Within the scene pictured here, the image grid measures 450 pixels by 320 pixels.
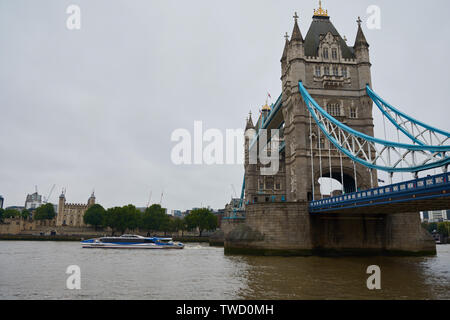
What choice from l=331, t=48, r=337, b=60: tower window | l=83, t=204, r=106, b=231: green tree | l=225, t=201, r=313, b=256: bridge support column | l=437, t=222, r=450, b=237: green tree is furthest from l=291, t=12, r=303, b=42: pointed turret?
l=437, t=222, r=450, b=237: green tree

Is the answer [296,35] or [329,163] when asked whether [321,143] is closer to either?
[329,163]

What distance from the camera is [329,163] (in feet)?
118

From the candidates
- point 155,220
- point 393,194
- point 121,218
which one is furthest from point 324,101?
Answer: point 121,218

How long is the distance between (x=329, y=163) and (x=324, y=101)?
25.5 feet

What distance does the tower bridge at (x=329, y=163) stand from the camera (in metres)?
31.7

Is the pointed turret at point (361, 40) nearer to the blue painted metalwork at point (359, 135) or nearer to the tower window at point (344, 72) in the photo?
the tower window at point (344, 72)

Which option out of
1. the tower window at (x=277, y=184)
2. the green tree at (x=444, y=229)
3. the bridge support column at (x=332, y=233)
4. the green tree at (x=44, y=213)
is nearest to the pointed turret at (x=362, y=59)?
the bridge support column at (x=332, y=233)

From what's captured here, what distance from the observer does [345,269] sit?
867 inches

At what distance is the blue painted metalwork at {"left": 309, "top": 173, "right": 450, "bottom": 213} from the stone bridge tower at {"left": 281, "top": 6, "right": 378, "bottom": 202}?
7.16 meters

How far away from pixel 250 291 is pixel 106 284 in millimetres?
7444

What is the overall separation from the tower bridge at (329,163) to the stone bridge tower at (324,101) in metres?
0.11

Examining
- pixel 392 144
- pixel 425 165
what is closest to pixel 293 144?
pixel 392 144
